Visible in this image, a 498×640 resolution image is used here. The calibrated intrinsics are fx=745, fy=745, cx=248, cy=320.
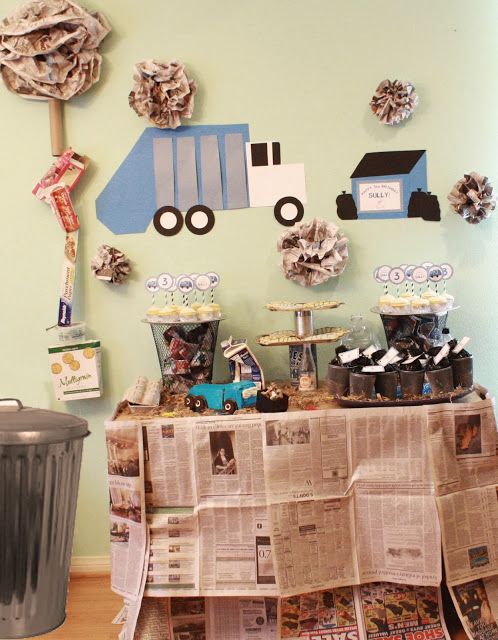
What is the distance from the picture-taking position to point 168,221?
274 cm

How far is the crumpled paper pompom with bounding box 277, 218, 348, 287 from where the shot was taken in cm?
262

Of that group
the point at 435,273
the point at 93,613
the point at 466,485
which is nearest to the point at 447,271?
the point at 435,273

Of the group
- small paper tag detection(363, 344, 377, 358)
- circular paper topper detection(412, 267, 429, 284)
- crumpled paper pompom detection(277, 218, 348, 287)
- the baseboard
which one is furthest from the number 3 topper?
the baseboard

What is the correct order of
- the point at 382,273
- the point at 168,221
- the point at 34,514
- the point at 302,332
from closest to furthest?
the point at 34,514, the point at 302,332, the point at 382,273, the point at 168,221

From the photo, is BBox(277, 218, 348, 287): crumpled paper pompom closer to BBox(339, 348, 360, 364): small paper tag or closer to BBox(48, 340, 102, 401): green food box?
BBox(339, 348, 360, 364): small paper tag

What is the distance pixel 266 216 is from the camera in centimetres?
272

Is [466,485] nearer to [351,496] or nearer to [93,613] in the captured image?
[351,496]

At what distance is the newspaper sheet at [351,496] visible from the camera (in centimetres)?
222

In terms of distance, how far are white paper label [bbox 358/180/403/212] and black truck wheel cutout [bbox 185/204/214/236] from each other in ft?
1.80

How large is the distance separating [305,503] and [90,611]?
955 millimetres

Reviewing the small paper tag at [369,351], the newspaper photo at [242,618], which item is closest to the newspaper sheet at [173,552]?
the newspaper photo at [242,618]

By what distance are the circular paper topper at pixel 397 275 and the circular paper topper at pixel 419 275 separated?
0.14ft

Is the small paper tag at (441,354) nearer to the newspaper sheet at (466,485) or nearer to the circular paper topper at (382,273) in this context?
→ the newspaper sheet at (466,485)

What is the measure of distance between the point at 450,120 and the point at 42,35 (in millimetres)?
1469
